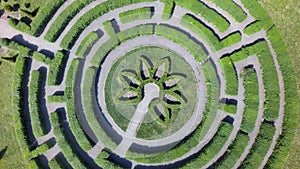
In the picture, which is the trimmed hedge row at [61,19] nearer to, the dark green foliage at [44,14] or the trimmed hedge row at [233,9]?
the dark green foliage at [44,14]

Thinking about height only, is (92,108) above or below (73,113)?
above

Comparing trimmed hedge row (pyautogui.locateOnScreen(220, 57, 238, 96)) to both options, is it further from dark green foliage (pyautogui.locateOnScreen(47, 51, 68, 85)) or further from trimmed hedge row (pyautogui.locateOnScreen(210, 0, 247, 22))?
dark green foliage (pyautogui.locateOnScreen(47, 51, 68, 85))

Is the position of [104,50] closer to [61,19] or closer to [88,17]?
[88,17]

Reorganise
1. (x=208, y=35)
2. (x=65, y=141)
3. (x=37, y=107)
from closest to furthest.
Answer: (x=65, y=141), (x=208, y=35), (x=37, y=107)

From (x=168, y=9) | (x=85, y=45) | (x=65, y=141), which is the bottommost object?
(x=65, y=141)

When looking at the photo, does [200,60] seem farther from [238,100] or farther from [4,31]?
[4,31]

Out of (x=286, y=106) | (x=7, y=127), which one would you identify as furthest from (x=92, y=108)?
(x=286, y=106)

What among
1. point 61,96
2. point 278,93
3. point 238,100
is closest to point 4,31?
point 61,96
